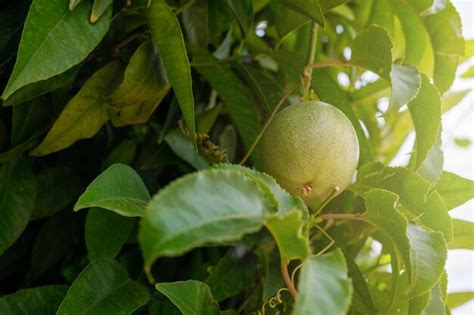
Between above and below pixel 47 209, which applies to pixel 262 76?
above

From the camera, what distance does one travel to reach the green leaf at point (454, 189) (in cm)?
77

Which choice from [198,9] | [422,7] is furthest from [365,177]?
[198,9]

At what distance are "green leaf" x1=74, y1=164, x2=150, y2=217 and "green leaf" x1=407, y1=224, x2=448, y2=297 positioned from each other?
0.22 meters

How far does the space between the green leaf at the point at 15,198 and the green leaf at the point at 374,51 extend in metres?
0.38

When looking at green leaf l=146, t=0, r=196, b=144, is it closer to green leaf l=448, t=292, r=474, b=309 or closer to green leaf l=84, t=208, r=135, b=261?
green leaf l=84, t=208, r=135, b=261

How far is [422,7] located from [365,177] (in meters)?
0.19

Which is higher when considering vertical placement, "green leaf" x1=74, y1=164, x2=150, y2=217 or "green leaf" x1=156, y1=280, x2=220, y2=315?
"green leaf" x1=74, y1=164, x2=150, y2=217

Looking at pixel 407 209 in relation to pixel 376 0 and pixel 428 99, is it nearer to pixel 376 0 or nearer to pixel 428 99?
pixel 428 99

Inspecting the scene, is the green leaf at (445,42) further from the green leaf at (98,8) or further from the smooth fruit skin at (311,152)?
the green leaf at (98,8)

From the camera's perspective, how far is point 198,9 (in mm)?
814

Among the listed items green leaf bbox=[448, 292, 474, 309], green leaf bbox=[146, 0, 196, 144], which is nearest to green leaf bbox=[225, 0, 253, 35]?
green leaf bbox=[146, 0, 196, 144]

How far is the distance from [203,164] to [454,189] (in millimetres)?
298

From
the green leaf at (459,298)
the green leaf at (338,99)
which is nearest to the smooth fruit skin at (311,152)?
the green leaf at (338,99)

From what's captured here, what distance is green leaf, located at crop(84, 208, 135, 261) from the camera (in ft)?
2.35
